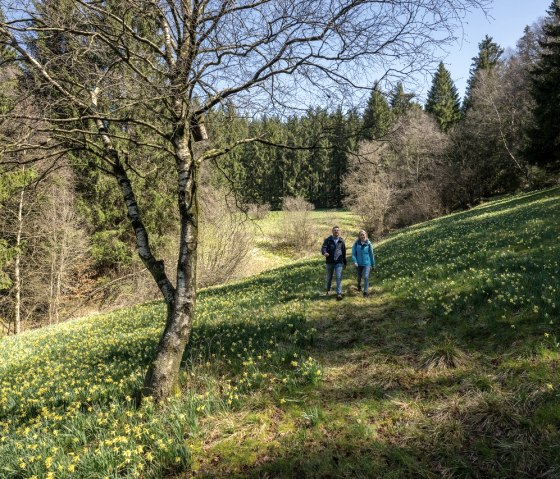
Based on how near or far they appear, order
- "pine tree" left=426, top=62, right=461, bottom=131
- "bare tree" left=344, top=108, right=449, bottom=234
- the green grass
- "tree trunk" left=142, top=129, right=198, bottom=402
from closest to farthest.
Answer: "tree trunk" left=142, top=129, right=198, bottom=402 → "bare tree" left=344, top=108, right=449, bottom=234 → the green grass → "pine tree" left=426, top=62, right=461, bottom=131

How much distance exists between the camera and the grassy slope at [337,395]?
3947 millimetres

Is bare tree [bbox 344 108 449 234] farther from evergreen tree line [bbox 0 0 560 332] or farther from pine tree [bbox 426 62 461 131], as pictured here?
pine tree [bbox 426 62 461 131]

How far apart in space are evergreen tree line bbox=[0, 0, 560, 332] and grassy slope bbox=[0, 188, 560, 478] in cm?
311

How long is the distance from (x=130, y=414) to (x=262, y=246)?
40.7 metres

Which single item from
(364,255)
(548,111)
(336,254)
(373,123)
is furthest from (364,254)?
(548,111)

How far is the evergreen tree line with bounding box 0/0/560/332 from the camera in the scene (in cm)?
545

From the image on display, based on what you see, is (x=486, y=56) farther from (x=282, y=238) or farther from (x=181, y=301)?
(x=181, y=301)

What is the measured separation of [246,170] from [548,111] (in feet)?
81.2

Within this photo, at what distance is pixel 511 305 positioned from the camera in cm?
635

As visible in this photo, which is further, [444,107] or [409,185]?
[444,107]

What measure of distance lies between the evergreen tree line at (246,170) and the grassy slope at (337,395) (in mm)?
3110

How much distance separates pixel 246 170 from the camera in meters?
14.1

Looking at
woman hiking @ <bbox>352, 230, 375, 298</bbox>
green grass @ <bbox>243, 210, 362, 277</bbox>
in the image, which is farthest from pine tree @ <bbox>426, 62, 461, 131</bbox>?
woman hiking @ <bbox>352, 230, 375, 298</bbox>

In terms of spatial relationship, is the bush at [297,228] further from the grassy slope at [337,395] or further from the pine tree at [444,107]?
the grassy slope at [337,395]
